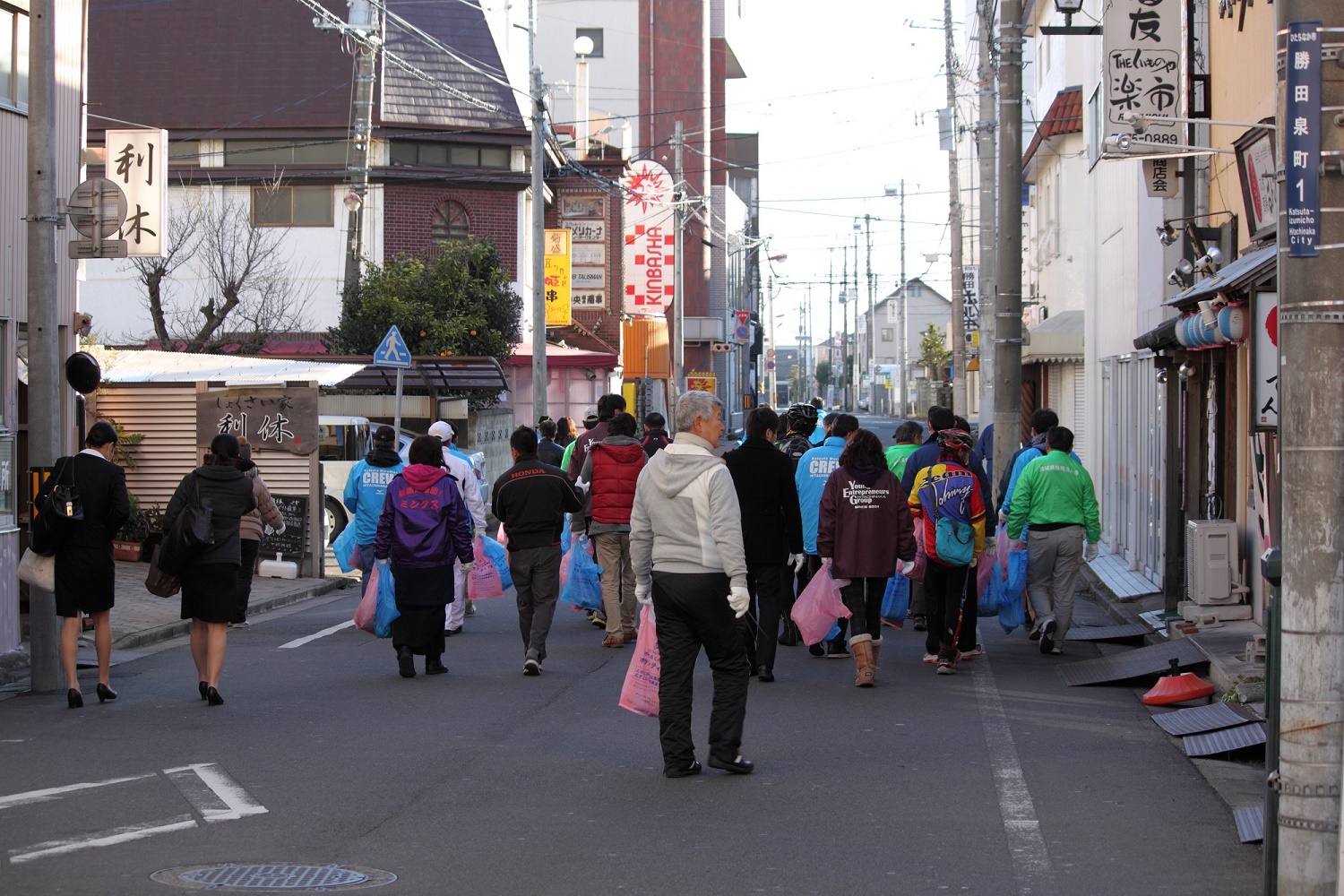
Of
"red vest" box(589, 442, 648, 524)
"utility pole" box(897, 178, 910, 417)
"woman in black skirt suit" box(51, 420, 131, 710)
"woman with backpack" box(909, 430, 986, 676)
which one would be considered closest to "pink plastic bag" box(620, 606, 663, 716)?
"woman with backpack" box(909, 430, 986, 676)

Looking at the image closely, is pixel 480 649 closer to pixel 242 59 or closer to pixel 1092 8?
pixel 1092 8

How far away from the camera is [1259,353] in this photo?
9.27 metres

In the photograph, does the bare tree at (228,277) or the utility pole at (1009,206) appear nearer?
Result: the utility pole at (1009,206)

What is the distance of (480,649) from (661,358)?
2861 centimetres

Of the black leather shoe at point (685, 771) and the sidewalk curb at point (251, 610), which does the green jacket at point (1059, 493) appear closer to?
the black leather shoe at point (685, 771)

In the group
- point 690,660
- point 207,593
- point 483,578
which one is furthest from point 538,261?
point 690,660

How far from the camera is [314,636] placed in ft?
43.2

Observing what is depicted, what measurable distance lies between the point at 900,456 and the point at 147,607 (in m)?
7.62

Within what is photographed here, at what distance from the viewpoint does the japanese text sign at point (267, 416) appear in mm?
17734

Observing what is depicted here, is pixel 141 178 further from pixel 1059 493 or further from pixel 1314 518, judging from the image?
pixel 1314 518

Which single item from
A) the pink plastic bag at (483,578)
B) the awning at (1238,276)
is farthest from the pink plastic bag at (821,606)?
the awning at (1238,276)

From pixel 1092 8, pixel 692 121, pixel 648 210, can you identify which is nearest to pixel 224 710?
pixel 1092 8

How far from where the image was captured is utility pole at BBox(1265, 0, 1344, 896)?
484cm

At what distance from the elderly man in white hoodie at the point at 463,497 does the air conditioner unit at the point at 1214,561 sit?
19.8ft
